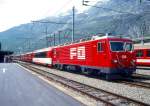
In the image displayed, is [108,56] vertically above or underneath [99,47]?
underneath

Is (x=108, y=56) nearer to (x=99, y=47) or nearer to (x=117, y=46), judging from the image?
(x=117, y=46)

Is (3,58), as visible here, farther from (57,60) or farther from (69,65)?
(69,65)

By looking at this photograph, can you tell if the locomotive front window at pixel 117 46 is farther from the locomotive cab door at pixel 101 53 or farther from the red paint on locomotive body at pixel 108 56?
the locomotive cab door at pixel 101 53

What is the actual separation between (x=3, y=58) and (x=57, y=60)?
212ft

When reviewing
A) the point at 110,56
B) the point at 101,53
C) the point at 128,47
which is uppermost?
the point at 128,47

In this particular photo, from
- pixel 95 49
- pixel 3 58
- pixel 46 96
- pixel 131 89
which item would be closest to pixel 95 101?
pixel 46 96

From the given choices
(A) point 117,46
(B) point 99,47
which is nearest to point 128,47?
(A) point 117,46

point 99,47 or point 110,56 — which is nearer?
point 110,56

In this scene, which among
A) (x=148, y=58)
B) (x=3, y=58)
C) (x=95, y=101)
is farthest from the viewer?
(x=3, y=58)

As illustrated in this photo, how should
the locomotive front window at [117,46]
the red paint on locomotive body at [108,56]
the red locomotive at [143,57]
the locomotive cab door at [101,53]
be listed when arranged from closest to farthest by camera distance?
the red paint on locomotive body at [108,56]
the locomotive front window at [117,46]
the locomotive cab door at [101,53]
the red locomotive at [143,57]

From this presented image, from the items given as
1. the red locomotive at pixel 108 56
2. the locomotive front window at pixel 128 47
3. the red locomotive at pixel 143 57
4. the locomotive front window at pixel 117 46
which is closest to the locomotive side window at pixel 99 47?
the red locomotive at pixel 108 56

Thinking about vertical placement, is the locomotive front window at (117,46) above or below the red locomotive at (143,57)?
above

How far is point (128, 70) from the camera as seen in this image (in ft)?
82.3

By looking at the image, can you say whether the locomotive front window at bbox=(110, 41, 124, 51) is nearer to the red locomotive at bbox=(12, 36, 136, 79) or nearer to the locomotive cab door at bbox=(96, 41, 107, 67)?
the red locomotive at bbox=(12, 36, 136, 79)
